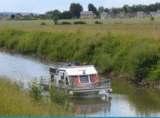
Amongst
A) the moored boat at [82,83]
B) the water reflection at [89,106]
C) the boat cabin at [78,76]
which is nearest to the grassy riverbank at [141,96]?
the water reflection at [89,106]

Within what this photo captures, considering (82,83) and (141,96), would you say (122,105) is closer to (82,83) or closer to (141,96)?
(82,83)

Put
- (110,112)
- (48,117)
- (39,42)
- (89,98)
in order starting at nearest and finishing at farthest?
(48,117) → (110,112) → (89,98) → (39,42)

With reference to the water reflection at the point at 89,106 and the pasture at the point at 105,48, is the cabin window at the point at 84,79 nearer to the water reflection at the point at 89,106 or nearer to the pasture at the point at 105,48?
the water reflection at the point at 89,106

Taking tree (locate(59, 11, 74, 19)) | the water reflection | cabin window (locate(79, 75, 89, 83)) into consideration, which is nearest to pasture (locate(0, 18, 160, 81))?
cabin window (locate(79, 75, 89, 83))

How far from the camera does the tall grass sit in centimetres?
2838

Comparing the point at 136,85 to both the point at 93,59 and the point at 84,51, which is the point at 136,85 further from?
the point at 84,51

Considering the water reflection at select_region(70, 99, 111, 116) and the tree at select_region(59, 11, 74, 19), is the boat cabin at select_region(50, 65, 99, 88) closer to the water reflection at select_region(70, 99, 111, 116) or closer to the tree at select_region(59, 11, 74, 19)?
the water reflection at select_region(70, 99, 111, 116)

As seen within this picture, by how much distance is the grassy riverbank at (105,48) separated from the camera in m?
28.4

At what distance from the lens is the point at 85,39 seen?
4159 centimetres

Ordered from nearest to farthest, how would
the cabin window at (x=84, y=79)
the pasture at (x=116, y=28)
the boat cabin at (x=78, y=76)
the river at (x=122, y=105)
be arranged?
1. the river at (x=122, y=105)
2. the boat cabin at (x=78, y=76)
3. the cabin window at (x=84, y=79)
4. the pasture at (x=116, y=28)

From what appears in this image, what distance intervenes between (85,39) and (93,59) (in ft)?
19.3

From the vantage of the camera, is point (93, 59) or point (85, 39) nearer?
point (93, 59)

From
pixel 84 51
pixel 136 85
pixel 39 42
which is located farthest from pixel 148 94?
pixel 39 42

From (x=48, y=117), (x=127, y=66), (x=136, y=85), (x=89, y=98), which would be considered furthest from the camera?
(x=127, y=66)
